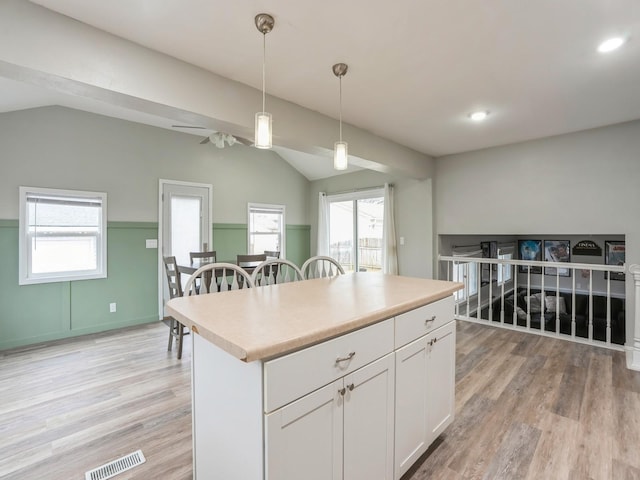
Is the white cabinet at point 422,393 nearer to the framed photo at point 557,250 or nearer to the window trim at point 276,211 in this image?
the window trim at point 276,211

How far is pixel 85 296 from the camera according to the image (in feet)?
12.7

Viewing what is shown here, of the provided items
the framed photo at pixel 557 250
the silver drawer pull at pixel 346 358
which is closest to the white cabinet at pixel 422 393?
the silver drawer pull at pixel 346 358

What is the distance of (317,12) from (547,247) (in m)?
6.49

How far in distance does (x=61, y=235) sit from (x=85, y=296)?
0.82m

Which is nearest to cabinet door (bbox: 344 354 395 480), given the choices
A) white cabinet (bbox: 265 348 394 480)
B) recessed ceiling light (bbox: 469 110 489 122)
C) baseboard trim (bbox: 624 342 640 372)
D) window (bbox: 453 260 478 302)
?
white cabinet (bbox: 265 348 394 480)

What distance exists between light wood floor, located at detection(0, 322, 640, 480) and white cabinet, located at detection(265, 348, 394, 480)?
54cm

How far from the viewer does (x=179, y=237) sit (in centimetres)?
469

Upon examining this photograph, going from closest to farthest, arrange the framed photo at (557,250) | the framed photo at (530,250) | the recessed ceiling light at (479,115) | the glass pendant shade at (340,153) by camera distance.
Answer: the glass pendant shade at (340,153) < the recessed ceiling light at (479,115) < the framed photo at (557,250) < the framed photo at (530,250)

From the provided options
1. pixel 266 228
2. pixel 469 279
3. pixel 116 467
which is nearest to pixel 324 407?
pixel 116 467

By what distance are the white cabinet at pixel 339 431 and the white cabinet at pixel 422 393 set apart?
8cm

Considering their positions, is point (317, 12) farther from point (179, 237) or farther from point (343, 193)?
point (343, 193)

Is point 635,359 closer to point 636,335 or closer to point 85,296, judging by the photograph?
point 636,335

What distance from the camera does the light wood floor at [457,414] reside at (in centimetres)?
169

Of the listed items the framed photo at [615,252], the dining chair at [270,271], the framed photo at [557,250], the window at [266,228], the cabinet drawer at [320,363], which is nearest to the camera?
the cabinet drawer at [320,363]
